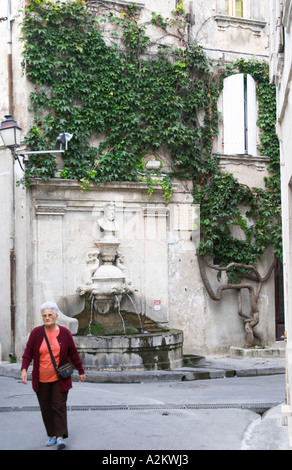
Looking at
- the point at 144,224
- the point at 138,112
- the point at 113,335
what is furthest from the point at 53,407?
the point at 138,112

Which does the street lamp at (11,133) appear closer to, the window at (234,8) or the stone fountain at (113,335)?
the stone fountain at (113,335)

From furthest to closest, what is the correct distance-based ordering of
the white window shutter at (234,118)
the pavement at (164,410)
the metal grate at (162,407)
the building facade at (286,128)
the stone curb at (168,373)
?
the white window shutter at (234,118), the stone curb at (168,373), the metal grate at (162,407), the building facade at (286,128), the pavement at (164,410)

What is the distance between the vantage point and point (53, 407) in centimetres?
666

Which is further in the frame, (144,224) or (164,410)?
(144,224)

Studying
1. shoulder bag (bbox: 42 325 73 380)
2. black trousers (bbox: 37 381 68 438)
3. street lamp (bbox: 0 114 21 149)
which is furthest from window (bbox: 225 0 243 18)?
black trousers (bbox: 37 381 68 438)

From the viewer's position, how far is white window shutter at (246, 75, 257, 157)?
16.8 m

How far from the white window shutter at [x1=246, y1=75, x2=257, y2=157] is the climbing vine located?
191 millimetres

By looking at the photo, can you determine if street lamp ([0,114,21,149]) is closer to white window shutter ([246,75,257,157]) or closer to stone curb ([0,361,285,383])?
stone curb ([0,361,285,383])

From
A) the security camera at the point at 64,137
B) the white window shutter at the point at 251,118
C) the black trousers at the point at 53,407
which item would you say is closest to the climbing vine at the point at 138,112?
the white window shutter at the point at 251,118

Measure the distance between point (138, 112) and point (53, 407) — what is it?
394 inches

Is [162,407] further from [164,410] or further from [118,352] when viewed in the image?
[118,352]

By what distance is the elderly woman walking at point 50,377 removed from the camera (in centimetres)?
668

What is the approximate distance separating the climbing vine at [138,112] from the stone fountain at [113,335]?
1.46 metres
